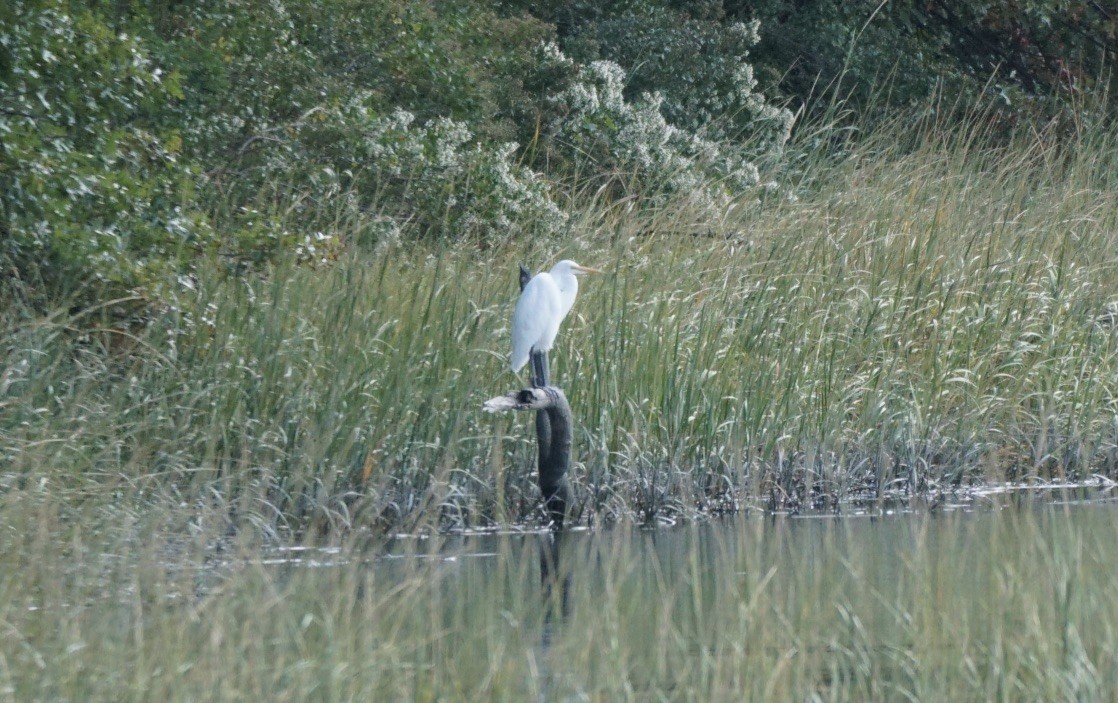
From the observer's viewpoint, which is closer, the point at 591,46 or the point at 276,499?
the point at 276,499

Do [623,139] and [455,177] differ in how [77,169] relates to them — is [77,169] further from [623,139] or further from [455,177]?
[623,139]

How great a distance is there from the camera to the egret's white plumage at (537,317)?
5797 millimetres

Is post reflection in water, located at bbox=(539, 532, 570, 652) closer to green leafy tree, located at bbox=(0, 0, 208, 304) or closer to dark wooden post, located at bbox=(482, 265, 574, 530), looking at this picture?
dark wooden post, located at bbox=(482, 265, 574, 530)

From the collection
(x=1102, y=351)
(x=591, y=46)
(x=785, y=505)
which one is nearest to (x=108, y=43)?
(x=785, y=505)

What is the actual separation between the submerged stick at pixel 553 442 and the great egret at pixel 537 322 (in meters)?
0.14

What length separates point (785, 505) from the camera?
6.50 metres

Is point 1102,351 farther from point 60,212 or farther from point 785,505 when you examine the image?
point 60,212

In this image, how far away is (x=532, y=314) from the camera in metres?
5.79

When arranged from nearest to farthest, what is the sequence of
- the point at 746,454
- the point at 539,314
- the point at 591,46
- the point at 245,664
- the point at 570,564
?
the point at 245,664
the point at 570,564
the point at 539,314
the point at 746,454
the point at 591,46

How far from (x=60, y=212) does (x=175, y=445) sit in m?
0.97

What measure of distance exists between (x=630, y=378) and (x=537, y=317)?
2.40ft

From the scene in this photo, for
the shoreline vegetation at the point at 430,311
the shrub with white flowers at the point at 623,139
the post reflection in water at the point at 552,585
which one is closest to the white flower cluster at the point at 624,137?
the shrub with white flowers at the point at 623,139

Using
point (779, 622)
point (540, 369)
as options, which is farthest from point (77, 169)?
point (779, 622)

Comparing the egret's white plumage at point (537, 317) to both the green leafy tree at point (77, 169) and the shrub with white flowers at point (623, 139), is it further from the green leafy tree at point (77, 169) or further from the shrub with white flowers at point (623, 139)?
the shrub with white flowers at point (623, 139)
